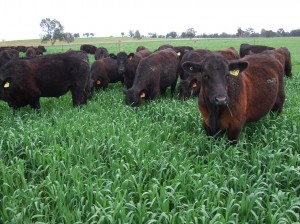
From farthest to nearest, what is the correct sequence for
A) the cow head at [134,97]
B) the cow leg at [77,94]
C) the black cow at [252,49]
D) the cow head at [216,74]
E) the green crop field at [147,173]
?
1. the black cow at [252,49]
2. the cow leg at [77,94]
3. the cow head at [134,97]
4. the cow head at [216,74]
5. the green crop field at [147,173]

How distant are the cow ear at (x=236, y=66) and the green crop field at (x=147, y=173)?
1.15 metres

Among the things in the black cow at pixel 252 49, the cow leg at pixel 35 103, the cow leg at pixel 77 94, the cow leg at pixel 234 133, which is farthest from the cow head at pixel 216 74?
the black cow at pixel 252 49

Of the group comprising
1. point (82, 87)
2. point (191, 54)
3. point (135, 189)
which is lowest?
point (135, 189)

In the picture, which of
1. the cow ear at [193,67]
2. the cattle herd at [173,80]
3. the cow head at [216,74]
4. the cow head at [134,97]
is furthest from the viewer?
the cow head at [134,97]

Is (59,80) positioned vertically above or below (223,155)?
above

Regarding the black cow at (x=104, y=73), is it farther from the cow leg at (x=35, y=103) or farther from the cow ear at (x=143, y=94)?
the cow leg at (x=35, y=103)

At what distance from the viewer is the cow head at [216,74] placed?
491 cm

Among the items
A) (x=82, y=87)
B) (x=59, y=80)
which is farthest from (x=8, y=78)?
(x=82, y=87)

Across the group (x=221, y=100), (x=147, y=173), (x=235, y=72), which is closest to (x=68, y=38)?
(x=235, y=72)

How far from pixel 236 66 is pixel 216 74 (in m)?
0.47

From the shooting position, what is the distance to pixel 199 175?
420 centimetres

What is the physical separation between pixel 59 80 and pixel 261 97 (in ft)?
16.9

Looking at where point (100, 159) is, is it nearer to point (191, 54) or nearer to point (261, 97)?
point (261, 97)

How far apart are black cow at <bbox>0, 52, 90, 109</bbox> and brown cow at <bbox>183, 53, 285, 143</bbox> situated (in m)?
4.07
